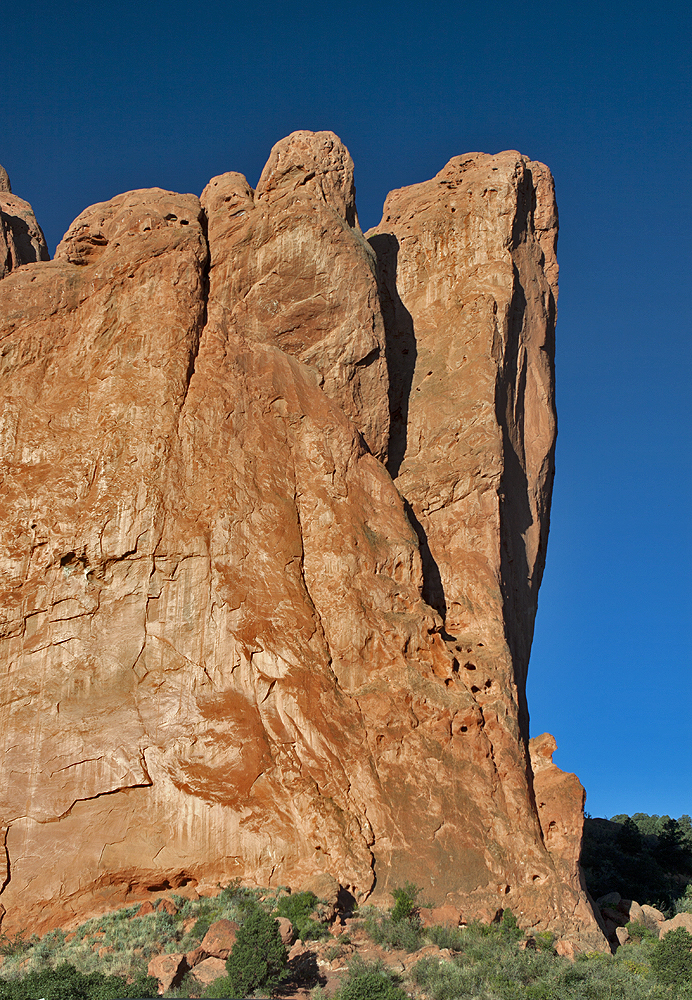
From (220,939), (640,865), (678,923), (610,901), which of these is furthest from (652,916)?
(220,939)

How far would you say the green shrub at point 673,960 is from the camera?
15.1 m

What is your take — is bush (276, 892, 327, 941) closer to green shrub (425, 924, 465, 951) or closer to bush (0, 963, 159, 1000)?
green shrub (425, 924, 465, 951)

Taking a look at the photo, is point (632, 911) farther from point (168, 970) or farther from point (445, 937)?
point (168, 970)

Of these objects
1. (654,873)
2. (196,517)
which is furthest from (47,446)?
(654,873)

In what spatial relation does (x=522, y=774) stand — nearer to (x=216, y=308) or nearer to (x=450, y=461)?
(x=450, y=461)

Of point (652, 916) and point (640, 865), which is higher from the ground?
point (640, 865)

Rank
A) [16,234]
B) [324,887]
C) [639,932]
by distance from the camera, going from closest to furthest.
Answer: [324,887], [639,932], [16,234]

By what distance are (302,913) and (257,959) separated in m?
1.48

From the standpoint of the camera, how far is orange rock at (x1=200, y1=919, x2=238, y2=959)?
13453 mm

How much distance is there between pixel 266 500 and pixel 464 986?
9.74m

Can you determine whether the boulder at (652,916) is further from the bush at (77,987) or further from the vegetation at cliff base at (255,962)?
the bush at (77,987)

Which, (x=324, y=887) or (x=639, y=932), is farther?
(x=639, y=932)

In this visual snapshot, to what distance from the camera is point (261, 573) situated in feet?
59.1

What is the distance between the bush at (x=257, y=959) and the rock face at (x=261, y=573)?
2.04m
